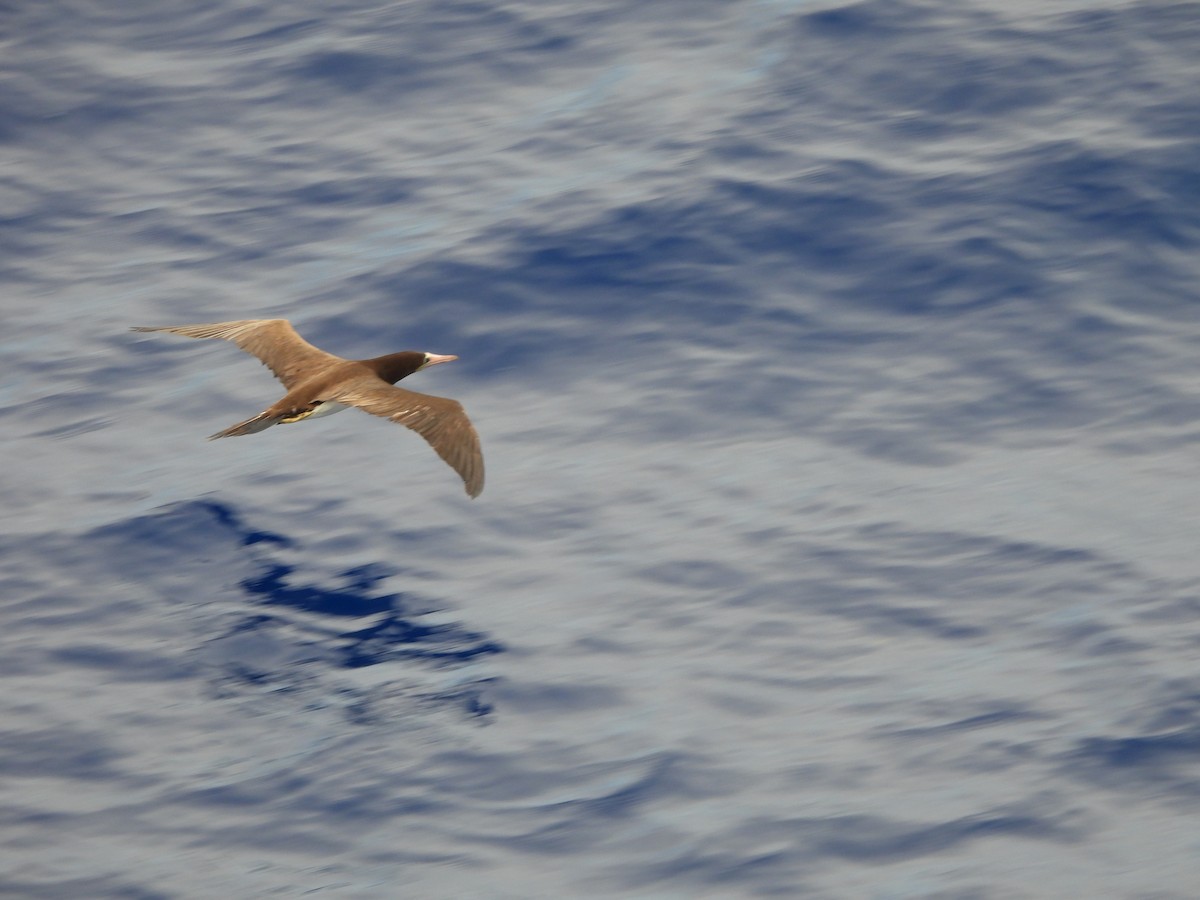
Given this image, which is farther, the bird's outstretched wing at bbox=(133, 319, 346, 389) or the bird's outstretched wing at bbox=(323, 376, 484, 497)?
the bird's outstretched wing at bbox=(133, 319, 346, 389)

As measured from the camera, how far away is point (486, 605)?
10.5 meters

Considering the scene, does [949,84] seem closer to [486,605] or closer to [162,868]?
[486,605]

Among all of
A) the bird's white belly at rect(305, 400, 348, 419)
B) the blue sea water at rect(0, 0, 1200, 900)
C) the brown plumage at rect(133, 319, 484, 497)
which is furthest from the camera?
the bird's white belly at rect(305, 400, 348, 419)

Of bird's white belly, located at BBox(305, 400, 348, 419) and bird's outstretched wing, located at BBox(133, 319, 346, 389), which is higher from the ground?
bird's outstretched wing, located at BBox(133, 319, 346, 389)

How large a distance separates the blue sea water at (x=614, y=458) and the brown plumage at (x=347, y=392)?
0.82m

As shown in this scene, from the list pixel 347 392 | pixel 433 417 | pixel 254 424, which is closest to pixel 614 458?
pixel 433 417

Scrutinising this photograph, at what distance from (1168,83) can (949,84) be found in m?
1.81

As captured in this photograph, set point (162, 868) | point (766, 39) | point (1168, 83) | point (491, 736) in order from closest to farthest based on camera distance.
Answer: point (162, 868)
point (491, 736)
point (1168, 83)
point (766, 39)

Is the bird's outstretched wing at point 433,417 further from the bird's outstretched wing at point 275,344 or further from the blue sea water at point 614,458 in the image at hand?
the blue sea water at point 614,458

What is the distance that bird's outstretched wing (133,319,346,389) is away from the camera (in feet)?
38.3

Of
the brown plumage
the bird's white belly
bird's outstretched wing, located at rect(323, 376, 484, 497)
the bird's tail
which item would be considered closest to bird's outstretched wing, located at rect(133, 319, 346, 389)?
the brown plumage

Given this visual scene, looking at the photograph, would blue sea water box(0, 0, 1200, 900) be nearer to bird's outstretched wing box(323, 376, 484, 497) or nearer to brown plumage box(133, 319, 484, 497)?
Answer: brown plumage box(133, 319, 484, 497)

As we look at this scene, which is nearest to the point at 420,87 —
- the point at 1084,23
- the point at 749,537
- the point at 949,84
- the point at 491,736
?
the point at 949,84

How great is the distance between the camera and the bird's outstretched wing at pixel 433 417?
10125 mm
